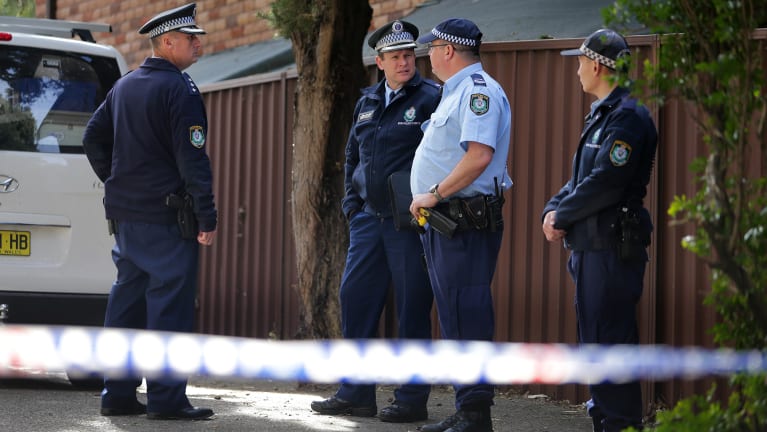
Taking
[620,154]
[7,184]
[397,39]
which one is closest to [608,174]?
[620,154]

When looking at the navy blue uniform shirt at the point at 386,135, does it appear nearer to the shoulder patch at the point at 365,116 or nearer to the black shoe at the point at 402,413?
the shoulder patch at the point at 365,116

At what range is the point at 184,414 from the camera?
19.0ft

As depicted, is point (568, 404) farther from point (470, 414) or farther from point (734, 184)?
point (734, 184)

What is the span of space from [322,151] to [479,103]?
229 centimetres

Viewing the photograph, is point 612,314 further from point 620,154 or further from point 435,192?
point 435,192

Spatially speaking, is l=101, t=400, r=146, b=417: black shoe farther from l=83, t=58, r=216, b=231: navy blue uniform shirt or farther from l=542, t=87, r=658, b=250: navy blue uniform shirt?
l=542, t=87, r=658, b=250: navy blue uniform shirt

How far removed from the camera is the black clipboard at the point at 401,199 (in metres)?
5.69

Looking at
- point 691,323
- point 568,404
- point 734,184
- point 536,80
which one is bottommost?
point 568,404

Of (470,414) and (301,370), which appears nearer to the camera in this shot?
(470,414)

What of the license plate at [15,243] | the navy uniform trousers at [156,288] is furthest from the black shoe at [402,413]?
the license plate at [15,243]

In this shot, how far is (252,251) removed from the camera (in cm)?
934

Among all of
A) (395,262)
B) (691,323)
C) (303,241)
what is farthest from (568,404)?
(303,241)

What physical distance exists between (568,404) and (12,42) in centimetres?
384

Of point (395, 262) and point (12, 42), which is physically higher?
point (12, 42)
